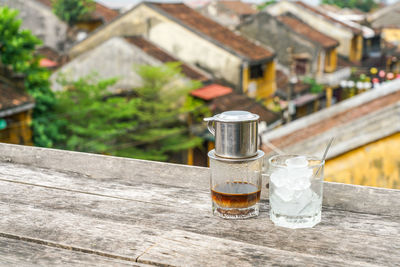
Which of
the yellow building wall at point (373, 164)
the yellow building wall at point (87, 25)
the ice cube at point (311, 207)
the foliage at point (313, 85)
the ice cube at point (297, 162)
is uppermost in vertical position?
the ice cube at point (297, 162)

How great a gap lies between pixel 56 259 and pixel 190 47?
18830 mm

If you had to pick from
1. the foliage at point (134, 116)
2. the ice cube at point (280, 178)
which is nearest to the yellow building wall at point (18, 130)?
the foliage at point (134, 116)

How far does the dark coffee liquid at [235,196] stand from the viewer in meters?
1.69

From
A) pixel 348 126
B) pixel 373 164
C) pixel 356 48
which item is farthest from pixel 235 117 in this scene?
pixel 356 48

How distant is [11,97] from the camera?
11914mm

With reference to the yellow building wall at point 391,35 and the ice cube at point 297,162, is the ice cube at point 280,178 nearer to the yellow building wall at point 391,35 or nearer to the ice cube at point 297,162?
the ice cube at point 297,162

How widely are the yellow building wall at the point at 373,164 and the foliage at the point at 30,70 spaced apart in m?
9.35

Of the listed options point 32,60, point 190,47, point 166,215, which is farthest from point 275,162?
point 190,47

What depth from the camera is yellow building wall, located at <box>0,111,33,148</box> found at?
12.2m

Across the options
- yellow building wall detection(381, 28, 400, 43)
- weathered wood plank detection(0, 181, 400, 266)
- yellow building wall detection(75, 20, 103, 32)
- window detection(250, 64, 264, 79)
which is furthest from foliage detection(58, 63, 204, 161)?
yellow building wall detection(381, 28, 400, 43)

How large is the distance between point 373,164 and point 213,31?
1596cm

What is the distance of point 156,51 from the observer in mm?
18078

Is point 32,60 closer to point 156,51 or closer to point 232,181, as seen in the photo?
point 156,51

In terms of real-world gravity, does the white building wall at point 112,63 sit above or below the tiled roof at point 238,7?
below
